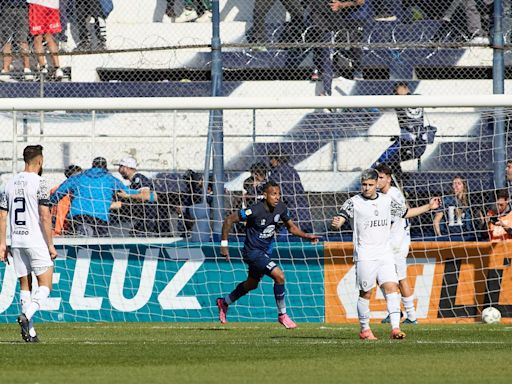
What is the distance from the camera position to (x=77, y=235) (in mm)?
18078

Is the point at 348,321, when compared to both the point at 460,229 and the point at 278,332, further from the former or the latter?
the point at 278,332

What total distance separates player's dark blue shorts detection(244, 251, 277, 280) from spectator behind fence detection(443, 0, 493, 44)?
5.44m

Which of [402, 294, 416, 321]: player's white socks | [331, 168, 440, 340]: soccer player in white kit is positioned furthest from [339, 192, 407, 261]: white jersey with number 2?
[402, 294, 416, 321]: player's white socks

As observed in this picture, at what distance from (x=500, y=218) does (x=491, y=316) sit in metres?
1.57

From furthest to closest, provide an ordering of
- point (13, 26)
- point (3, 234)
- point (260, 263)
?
point (13, 26), point (260, 263), point (3, 234)

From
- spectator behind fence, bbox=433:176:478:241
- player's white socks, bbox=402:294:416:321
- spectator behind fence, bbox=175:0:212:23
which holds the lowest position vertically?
player's white socks, bbox=402:294:416:321

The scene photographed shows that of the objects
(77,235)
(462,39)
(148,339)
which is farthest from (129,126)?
(148,339)

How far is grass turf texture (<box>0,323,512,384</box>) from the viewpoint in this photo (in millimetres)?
8914

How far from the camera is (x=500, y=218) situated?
17953 millimetres

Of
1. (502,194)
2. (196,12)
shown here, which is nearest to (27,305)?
(502,194)

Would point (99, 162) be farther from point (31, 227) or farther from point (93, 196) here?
point (31, 227)

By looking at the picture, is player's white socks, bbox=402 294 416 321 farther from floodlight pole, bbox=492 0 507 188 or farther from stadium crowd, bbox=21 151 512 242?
floodlight pole, bbox=492 0 507 188

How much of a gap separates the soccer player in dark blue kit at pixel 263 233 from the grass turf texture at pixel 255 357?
1287 millimetres

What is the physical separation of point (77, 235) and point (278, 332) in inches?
174
